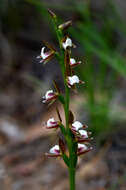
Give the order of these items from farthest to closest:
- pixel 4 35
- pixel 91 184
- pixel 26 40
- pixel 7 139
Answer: pixel 26 40 → pixel 4 35 → pixel 7 139 → pixel 91 184

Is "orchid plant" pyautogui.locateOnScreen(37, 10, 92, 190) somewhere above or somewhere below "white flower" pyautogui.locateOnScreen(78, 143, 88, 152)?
above

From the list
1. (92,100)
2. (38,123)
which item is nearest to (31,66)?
(38,123)

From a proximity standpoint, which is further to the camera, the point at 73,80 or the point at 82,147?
the point at 82,147

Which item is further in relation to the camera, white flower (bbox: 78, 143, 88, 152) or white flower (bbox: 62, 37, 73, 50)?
white flower (bbox: 78, 143, 88, 152)

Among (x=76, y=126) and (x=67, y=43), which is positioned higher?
(x=67, y=43)

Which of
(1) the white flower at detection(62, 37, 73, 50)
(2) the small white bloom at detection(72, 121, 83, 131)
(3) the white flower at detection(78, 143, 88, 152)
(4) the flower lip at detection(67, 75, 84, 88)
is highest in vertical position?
(1) the white flower at detection(62, 37, 73, 50)

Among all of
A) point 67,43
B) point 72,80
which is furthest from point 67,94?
point 67,43

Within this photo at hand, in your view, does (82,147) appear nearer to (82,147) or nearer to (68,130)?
(82,147)

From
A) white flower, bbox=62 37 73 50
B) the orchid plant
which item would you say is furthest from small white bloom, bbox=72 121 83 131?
white flower, bbox=62 37 73 50

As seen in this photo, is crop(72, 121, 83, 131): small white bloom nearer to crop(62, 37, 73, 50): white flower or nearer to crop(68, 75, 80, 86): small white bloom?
crop(68, 75, 80, 86): small white bloom

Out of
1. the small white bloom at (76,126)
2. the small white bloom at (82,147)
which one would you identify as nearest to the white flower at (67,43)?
the small white bloom at (76,126)

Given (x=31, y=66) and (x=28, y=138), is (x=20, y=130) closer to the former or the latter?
(x=28, y=138)
